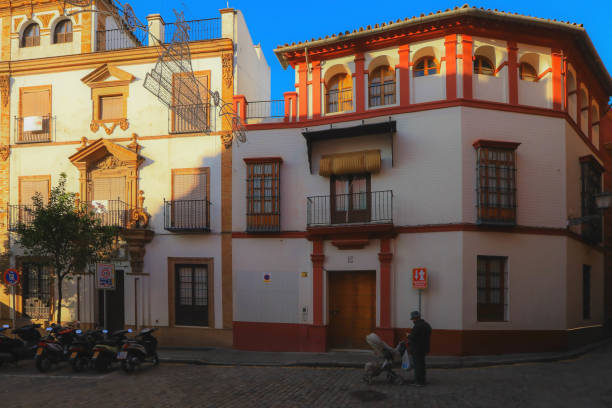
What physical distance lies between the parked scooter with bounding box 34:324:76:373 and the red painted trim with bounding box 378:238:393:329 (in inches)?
331

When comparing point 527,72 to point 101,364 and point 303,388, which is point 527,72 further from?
point 101,364

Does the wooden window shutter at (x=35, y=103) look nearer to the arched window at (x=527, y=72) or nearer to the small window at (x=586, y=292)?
the arched window at (x=527, y=72)

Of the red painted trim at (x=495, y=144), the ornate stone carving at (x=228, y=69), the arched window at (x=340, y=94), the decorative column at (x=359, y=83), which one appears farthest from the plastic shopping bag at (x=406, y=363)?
the ornate stone carving at (x=228, y=69)

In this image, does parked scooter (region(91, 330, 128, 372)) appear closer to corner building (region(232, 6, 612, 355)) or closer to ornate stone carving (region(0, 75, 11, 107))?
corner building (region(232, 6, 612, 355))

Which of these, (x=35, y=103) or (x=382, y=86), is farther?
(x=35, y=103)

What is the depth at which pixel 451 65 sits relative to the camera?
13.8 m

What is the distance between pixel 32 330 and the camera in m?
13.5

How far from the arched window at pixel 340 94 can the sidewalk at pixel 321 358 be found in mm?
7472

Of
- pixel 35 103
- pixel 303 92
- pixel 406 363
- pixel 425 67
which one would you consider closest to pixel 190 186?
pixel 303 92

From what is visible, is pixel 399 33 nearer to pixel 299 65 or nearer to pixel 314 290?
pixel 299 65

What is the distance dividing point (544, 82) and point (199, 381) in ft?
41.0

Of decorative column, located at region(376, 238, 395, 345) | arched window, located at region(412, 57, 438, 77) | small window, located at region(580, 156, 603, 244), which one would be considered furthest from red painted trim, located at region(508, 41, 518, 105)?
decorative column, located at region(376, 238, 395, 345)

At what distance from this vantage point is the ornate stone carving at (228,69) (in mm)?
16203

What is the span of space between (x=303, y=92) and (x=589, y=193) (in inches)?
382
